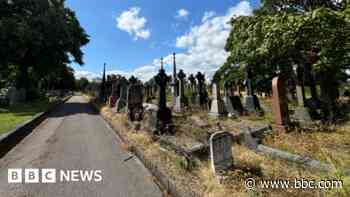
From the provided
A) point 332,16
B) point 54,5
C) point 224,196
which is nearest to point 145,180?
point 224,196

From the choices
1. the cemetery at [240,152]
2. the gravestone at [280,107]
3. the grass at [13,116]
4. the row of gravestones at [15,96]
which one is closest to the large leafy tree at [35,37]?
the row of gravestones at [15,96]

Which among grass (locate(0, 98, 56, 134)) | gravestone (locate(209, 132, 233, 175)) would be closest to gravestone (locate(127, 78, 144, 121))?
grass (locate(0, 98, 56, 134))

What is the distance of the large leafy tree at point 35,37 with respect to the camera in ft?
56.0

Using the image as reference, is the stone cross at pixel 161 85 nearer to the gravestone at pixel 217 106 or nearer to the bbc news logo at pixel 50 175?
the bbc news logo at pixel 50 175

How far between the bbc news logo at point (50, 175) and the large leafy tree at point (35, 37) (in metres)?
17.0

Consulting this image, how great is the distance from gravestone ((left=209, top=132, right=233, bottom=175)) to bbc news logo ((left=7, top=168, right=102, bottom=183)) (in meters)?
2.15

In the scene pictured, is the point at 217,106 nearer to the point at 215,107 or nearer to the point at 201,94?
the point at 215,107

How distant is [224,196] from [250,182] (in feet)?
2.19

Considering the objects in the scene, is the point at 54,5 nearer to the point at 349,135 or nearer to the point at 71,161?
the point at 71,161

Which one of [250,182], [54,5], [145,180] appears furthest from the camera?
[54,5]

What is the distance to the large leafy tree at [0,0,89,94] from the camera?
56.0 ft

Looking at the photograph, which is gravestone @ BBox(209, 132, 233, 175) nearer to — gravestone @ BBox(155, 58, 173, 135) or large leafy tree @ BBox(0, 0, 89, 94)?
gravestone @ BBox(155, 58, 173, 135)

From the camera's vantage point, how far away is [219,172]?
3455 mm

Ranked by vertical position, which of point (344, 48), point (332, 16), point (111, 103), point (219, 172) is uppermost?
point (332, 16)
